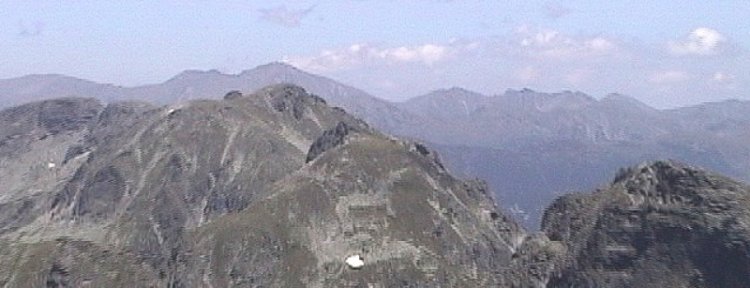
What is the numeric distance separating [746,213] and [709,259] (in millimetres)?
12589

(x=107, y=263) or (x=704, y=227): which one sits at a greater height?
(x=704, y=227)

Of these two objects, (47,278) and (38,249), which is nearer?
(47,278)

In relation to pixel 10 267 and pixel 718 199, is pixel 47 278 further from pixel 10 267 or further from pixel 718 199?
pixel 718 199

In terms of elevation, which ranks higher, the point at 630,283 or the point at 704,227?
the point at 704,227

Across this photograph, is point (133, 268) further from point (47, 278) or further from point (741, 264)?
point (741, 264)

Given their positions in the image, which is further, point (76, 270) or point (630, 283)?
point (630, 283)

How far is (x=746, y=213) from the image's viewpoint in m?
192

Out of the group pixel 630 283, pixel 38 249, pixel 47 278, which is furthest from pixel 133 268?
pixel 630 283

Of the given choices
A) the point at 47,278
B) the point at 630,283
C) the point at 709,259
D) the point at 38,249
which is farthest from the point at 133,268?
the point at 709,259

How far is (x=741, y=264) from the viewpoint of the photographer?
188 meters

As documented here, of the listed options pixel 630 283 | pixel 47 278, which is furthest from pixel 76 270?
pixel 630 283

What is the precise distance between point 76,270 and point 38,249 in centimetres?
2161

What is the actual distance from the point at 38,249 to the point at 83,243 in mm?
13087

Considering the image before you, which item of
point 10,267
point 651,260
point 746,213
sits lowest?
point 10,267
